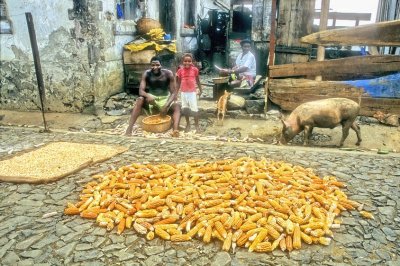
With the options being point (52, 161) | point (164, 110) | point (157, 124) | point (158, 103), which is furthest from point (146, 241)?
point (158, 103)

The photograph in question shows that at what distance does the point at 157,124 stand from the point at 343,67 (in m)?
4.90

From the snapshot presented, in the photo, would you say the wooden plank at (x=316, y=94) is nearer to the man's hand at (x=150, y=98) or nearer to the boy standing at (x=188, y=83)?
the boy standing at (x=188, y=83)

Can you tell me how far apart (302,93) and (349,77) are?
1.27 m

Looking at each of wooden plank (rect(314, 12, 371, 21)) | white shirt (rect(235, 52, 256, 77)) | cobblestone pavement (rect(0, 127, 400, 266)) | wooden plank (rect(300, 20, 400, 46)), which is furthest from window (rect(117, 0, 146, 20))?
wooden plank (rect(314, 12, 371, 21))

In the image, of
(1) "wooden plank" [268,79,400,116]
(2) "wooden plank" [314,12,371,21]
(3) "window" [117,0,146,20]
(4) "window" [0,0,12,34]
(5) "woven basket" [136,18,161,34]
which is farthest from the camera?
(2) "wooden plank" [314,12,371,21]

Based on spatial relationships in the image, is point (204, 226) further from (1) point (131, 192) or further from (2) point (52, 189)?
(2) point (52, 189)

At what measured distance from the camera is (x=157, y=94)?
797 centimetres

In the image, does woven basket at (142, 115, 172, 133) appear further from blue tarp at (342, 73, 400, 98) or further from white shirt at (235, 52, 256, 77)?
blue tarp at (342, 73, 400, 98)

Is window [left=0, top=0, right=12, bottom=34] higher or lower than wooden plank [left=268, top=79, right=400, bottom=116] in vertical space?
higher

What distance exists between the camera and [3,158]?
5094 millimetres

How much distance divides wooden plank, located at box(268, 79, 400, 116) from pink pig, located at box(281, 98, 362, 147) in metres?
1.59

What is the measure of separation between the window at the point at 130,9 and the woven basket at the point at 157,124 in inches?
164

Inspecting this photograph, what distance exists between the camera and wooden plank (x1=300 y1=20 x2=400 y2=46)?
7.17 meters

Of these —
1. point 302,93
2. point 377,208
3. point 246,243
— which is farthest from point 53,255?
point 302,93
